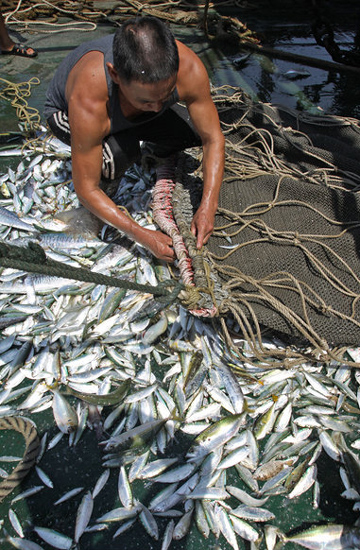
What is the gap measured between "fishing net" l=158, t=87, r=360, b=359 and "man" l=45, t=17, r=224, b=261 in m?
0.34

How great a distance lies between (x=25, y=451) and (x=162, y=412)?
76cm

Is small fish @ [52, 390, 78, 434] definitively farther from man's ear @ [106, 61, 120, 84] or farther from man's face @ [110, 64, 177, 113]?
man's ear @ [106, 61, 120, 84]

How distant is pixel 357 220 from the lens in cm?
281

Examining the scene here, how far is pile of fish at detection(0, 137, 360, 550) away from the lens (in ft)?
6.04

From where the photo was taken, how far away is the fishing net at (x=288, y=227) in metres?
2.39

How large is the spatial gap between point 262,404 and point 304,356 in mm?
402

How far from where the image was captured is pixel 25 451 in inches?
81.4

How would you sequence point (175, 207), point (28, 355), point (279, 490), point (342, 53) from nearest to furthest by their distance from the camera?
point (279, 490) < point (28, 355) < point (175, 207) < point (342, 53)

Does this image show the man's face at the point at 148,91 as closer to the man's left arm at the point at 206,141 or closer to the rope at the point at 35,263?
the man's left arm at the point at 206,141

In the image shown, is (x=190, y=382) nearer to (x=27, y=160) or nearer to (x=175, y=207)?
(x=175, y=207)

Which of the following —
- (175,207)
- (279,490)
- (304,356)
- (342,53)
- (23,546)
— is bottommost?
(23,546)

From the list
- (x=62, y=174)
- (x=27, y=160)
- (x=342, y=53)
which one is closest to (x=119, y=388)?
(x=62, y=174)

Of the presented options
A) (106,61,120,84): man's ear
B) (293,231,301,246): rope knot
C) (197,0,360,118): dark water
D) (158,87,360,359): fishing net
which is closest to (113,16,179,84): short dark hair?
(106,61,120,84): man's ear

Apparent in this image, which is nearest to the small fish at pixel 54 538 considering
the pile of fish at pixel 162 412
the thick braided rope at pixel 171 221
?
the pile of fish at pixel 162 412
